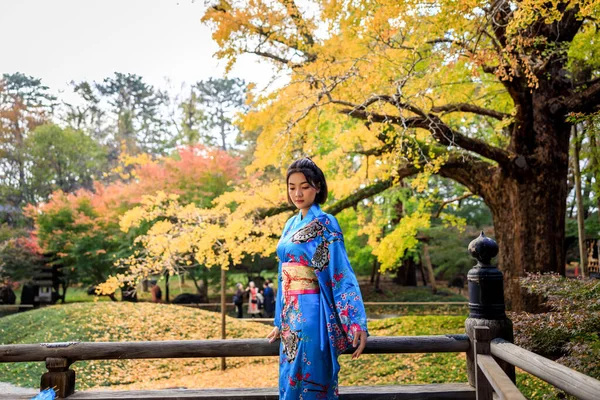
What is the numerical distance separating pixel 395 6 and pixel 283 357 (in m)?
4.72

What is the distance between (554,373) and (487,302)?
1162 mm

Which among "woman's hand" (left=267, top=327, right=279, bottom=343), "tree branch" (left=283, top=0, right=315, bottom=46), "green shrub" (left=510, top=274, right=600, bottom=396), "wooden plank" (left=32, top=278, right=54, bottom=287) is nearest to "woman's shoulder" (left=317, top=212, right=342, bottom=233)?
"woman's hand" (left=267, top=327, right=279, bottom=343)

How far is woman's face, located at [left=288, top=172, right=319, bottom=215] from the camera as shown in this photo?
2826 millimetres

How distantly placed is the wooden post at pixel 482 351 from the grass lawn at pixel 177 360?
271cm

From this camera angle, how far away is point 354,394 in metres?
3.25

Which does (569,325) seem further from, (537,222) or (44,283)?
(44,283)

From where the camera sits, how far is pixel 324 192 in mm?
2914

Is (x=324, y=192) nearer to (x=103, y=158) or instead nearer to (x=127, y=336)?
(x=127, y=336)

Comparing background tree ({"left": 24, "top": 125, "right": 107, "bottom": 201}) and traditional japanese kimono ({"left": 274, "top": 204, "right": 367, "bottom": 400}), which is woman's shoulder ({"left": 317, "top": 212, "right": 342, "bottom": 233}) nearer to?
traditional japanese kimono ({"left": 274, "top": 204, "right": 367, "bottom": 400})

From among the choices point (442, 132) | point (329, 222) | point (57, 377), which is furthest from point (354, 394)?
point (442, 132)

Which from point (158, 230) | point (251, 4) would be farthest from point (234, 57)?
point (158, 230)

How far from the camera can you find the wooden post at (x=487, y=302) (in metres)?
3.21

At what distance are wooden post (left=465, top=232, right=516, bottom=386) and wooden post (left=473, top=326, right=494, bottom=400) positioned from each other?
0.16ft

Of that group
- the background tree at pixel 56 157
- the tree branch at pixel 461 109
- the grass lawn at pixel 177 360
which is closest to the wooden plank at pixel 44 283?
the background tree at pixel 56 157
